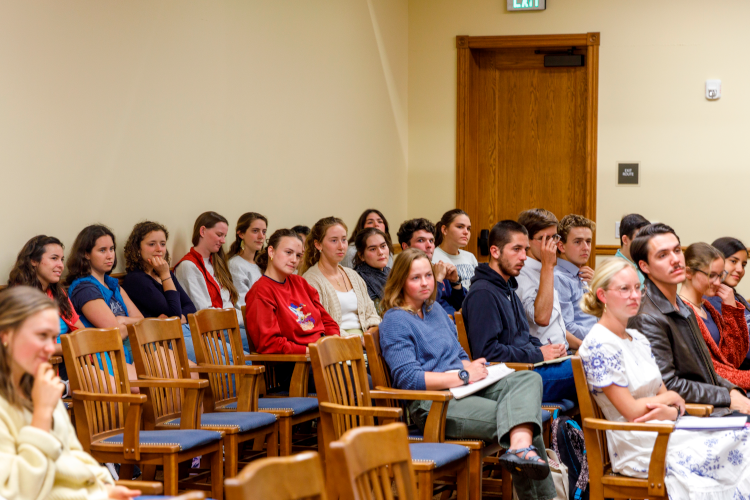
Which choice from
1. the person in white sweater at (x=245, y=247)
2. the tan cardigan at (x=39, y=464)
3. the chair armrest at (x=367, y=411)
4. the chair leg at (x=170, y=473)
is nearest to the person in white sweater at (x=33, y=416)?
the tan cardigan at (x=39, y=464)

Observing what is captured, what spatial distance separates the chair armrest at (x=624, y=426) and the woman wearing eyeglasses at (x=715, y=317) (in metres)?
1.03

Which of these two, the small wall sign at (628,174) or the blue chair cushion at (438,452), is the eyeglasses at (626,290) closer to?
the blue chair cushion at (438,452)

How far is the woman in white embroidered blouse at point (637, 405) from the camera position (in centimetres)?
238

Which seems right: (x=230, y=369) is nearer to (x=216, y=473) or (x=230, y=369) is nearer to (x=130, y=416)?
(x=216, y=473)

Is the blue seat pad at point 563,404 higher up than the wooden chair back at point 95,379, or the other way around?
the wooden chair back at point 95,379

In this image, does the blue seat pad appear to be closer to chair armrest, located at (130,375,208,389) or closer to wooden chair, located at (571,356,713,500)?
wooden chair, located at (571,356,713,500)

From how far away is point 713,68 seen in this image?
6.82 m

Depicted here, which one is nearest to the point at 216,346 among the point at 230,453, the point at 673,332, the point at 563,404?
the point at 230,453

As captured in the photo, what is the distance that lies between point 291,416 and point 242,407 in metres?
0.20

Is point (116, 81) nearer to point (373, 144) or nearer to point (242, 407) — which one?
point (242, 407)

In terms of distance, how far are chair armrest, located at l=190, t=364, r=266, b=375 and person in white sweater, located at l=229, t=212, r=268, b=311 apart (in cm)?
140

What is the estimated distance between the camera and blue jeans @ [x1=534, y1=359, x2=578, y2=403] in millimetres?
3357

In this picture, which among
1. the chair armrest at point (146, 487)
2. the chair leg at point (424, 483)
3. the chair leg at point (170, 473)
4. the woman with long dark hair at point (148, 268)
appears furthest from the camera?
the woman with long dark hair at point (148, 268)

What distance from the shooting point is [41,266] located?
10.5 feet
